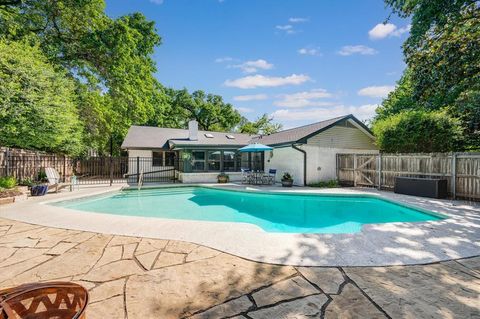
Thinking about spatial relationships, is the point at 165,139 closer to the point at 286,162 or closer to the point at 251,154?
the point at 251,154

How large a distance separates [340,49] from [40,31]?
61.4 feet

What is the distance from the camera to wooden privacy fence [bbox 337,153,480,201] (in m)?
8.98

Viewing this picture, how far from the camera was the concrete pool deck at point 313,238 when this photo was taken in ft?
12.5

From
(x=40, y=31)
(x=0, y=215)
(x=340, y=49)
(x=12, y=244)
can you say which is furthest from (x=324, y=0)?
(x=40, y=31)

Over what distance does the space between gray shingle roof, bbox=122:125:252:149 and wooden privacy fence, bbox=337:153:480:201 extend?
814 centimetres

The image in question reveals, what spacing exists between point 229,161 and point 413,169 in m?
11.2

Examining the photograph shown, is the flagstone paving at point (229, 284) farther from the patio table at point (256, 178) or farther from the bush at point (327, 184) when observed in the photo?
the patio table at point (256, 178)

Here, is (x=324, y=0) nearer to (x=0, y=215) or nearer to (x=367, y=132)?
(x=367, y=132)

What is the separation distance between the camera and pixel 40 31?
1534 centimetres

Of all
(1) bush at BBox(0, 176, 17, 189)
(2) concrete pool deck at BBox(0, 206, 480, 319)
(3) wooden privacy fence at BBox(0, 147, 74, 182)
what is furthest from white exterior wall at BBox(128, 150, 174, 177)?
(2) concrete pool deck at BBox(0, 206, 480, 319)

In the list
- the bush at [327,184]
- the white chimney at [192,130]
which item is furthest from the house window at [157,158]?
the bush at [327,184]

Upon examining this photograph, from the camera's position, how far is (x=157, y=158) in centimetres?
1842

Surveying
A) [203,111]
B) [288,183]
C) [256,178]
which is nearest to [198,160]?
[256,178]

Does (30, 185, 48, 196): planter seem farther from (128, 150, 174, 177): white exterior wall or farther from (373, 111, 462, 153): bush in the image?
(373, 111, 462, 153): bush
